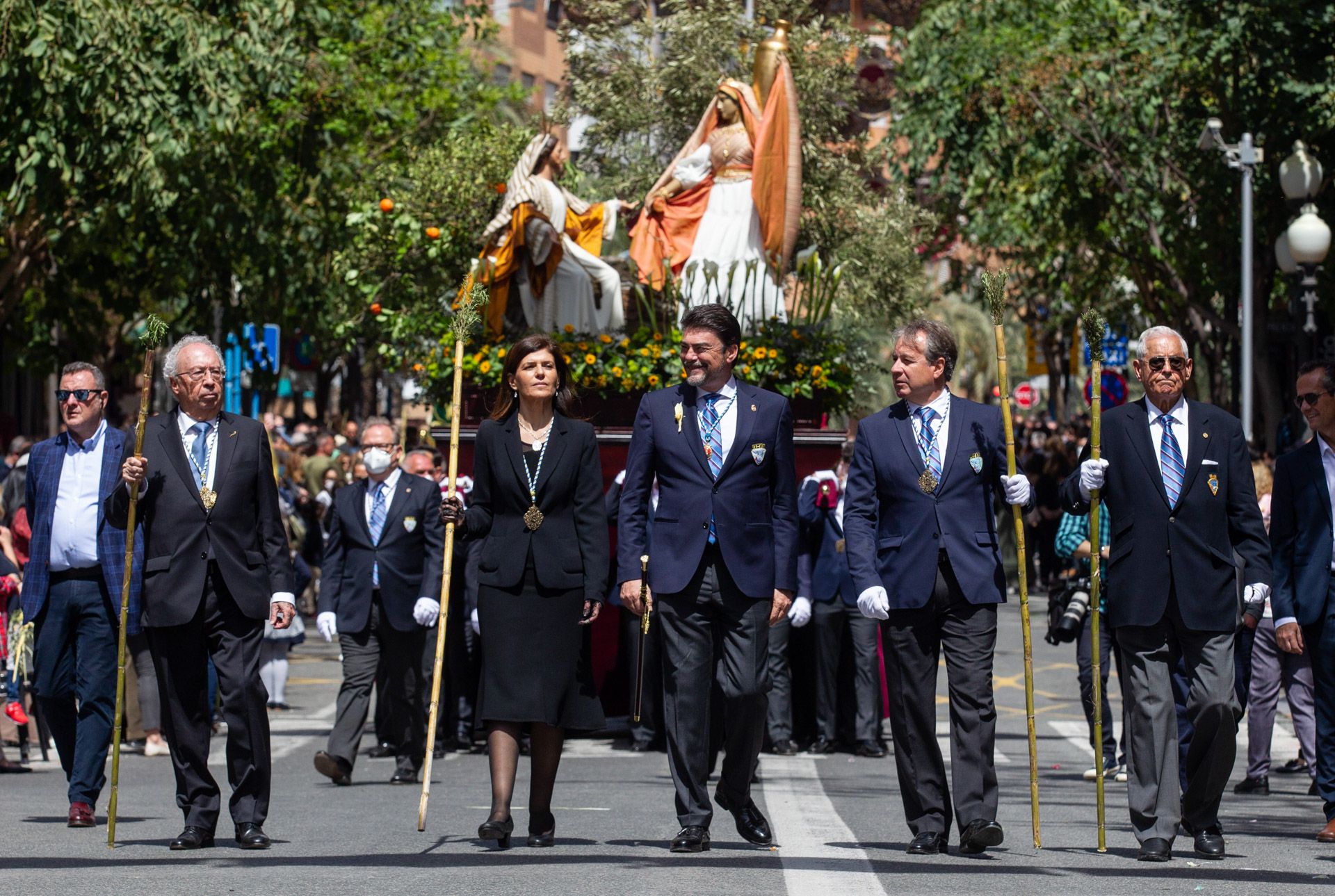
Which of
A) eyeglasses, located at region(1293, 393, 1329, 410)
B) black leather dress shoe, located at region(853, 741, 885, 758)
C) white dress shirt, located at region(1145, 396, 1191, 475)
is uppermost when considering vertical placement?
eyeglasses, located at region(1293, 393, 1329, 410)

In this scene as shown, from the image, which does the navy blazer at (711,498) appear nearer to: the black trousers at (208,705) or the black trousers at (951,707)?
the black trousers at (951,707)

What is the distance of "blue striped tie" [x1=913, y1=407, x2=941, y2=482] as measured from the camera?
865 cm

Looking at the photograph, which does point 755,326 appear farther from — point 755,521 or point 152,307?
point 152,307

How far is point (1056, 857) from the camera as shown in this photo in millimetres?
8523

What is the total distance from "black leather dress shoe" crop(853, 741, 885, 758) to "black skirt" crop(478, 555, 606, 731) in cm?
511

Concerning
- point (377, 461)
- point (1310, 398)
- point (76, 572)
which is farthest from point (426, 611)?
point (1310, 398)

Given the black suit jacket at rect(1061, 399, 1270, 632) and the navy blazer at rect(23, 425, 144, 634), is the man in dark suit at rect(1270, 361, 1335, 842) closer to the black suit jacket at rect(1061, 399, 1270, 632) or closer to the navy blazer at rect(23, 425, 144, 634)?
the black suit jacket at rect(1061, 399, 1270, 632)

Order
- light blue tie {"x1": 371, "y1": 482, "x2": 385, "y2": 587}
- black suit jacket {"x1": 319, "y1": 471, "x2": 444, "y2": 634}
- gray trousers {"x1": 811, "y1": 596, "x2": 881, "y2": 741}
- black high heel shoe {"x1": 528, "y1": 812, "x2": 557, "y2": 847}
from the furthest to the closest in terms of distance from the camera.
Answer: gray trousers {"x1": 811, "y1": 596, "x2": 881, "y2": 741}, light blue tie {"x1": 371, "y1": 482, "x2": 385, "y2": 587}, black suit jacket {"x1": 319, "y1": 471, "x2": 444, "y2": 634}, black high heel shoe {"x1": 528, "y1": 812, "x2": 557, "y2": 847}

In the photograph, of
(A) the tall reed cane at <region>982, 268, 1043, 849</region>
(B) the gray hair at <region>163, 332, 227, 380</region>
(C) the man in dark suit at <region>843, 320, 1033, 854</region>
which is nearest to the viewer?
(C) the man in dark suit at <region>843, 320, 1033, 854</region>

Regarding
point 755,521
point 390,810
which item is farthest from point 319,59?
point 755,521

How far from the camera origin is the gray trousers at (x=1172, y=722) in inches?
335

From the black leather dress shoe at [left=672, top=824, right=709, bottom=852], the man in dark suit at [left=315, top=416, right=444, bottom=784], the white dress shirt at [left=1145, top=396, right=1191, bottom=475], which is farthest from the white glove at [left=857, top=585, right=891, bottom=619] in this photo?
the man in dark suit at [left=315, top=416, right=444, bottom=784]

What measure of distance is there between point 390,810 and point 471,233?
11.9 metres

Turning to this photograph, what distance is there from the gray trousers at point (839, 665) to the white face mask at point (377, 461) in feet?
9.53
